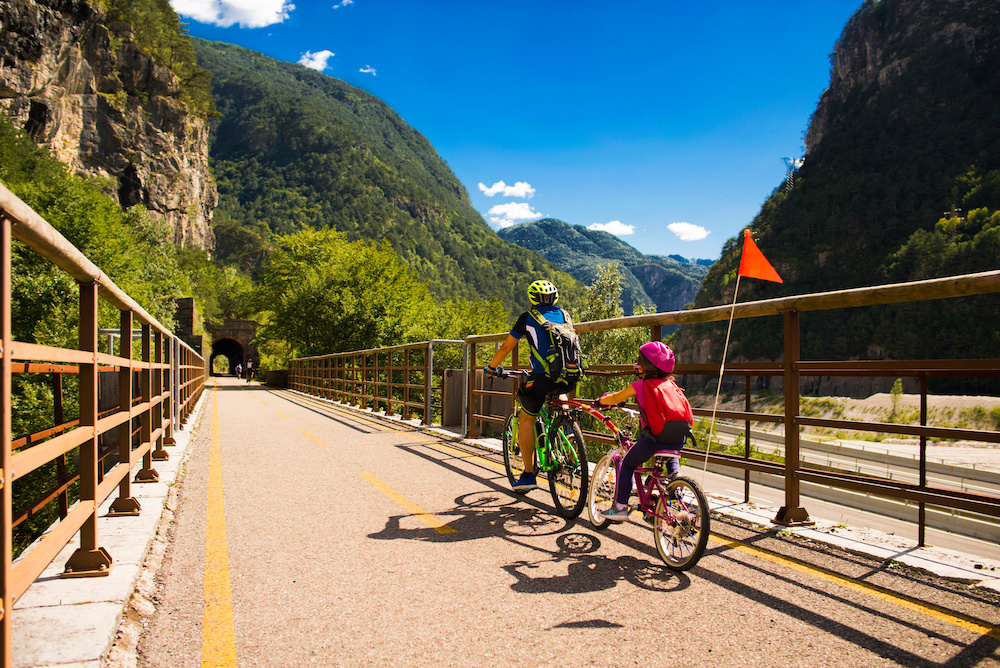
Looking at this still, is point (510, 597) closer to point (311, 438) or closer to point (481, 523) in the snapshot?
point (481, 523)

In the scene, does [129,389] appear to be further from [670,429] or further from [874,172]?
[874,172]

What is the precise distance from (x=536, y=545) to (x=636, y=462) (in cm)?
95

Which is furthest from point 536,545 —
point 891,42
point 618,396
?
point 891,42

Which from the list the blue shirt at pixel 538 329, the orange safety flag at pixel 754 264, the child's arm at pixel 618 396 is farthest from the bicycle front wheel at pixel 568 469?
the orange safety flag at pixel 754 264

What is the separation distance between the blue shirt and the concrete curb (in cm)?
320

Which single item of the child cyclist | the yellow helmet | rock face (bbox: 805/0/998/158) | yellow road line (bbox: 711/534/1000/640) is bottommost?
yellow road line (bbox: 711/534/1000/640)

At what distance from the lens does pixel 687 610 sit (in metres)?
3.15

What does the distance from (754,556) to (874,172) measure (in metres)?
145

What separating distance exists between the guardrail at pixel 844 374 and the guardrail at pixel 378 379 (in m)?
6.44

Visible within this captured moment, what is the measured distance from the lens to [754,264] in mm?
5145

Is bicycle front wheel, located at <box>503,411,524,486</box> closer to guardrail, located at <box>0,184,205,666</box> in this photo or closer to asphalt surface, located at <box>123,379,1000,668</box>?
asphalt surface, located at <box>123,379,1000,668</box>

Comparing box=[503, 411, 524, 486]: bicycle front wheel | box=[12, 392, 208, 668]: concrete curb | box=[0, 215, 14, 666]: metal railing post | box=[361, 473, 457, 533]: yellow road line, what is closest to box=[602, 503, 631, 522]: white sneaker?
box=[361, 473, 457, 533]: yellow road line

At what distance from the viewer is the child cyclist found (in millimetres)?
3881

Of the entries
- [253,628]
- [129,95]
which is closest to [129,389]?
[253,628]
